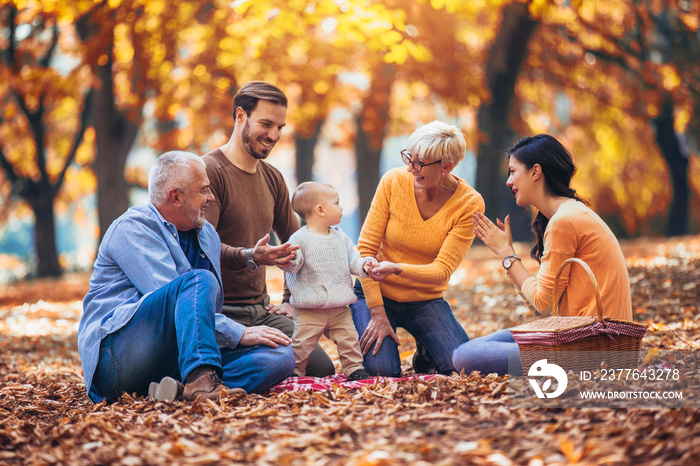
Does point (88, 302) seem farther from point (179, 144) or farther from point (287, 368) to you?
point (179, 144)

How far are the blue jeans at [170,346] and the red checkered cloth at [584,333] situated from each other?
1.45 meters

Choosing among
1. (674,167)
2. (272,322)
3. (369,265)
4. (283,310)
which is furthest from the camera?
(674,167)

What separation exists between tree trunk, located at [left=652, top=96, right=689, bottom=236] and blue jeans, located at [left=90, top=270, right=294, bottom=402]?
13.0 metres

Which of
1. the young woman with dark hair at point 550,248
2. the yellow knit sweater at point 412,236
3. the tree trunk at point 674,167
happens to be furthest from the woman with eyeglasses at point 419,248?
the tree trunk at point 674,167

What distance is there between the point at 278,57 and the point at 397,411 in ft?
28.5

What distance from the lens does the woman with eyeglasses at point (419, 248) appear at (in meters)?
4.17

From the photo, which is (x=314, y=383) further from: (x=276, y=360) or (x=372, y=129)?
(x=372, y=129)

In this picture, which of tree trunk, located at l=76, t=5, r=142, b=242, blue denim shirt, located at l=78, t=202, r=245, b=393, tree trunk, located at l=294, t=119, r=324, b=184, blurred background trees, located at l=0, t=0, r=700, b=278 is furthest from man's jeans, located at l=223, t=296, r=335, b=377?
tree trunk, located at l=294, t=119, r=324, b=184

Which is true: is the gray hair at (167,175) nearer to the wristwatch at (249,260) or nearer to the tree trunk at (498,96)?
the wristwatch at (249,260)

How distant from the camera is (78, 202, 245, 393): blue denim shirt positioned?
3502 millimetres

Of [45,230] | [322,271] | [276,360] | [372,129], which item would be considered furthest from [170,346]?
[45,230]

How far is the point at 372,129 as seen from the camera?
37.4 ft

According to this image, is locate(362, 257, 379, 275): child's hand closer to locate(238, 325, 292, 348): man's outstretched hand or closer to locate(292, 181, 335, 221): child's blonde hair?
locate(292, 181, 335, 221): child's blonde hair

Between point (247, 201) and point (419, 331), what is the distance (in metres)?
1.44
